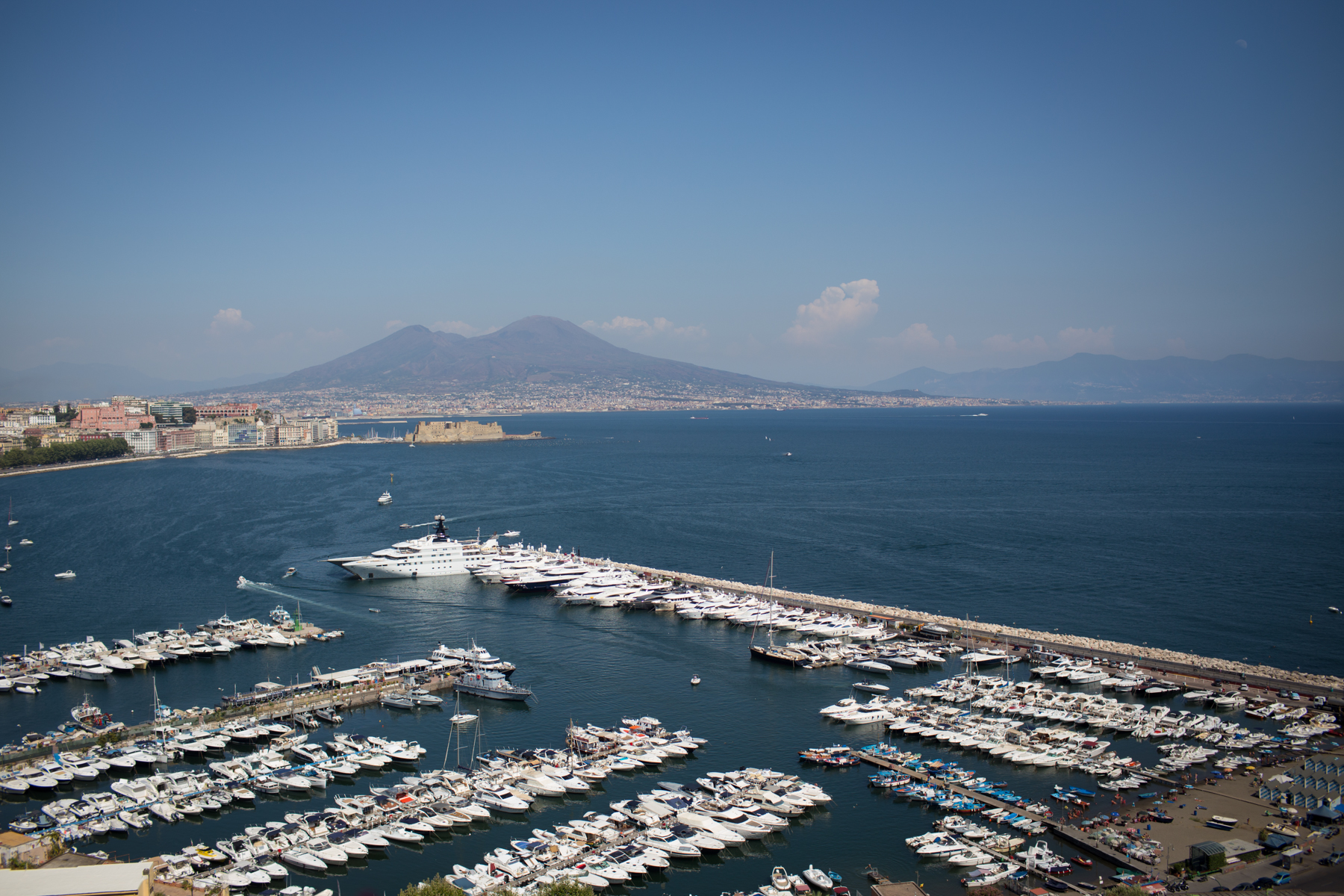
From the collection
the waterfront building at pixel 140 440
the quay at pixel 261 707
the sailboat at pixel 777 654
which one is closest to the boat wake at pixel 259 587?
the quay at pixel 261 707

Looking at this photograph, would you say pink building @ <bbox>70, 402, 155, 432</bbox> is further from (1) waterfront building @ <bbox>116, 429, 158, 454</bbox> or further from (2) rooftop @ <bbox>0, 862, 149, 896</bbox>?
A: (2) rooftop @ <bbox>0, 862, 149, 896</bbox>

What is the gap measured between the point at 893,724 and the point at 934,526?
22.7 metres

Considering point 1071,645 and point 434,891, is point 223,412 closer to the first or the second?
point 1071,645

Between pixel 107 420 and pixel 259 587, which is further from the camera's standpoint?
pixel 107 420

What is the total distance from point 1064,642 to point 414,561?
19.9 meters

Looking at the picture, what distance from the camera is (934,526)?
121 ft

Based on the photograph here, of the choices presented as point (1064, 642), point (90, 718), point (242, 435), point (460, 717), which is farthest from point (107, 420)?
point (1064, 642)

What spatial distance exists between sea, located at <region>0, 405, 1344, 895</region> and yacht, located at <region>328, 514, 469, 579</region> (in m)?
0.56

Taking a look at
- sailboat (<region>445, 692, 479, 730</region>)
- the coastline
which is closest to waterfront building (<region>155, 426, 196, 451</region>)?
the coastline

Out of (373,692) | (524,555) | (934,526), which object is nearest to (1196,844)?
(373,692)

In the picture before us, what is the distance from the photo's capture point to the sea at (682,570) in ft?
44.0

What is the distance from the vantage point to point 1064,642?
20.4 metres

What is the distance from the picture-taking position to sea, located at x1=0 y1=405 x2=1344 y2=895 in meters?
13.4

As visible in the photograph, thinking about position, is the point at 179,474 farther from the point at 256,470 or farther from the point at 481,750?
the point at 481,750
